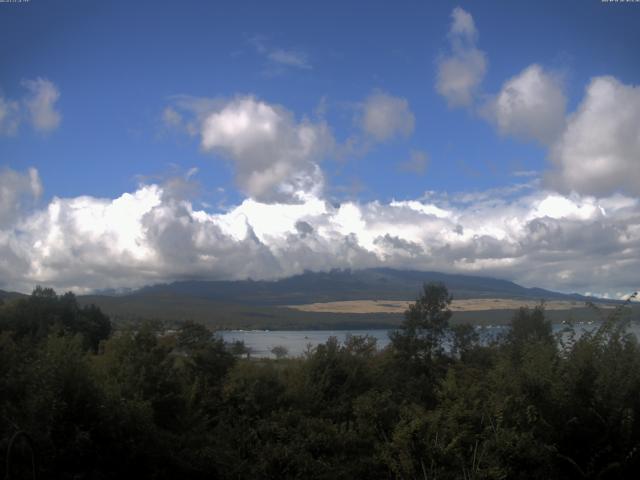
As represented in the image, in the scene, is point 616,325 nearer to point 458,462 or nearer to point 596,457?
point 596,457

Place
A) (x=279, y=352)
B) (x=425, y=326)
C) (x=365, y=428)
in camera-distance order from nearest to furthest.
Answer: (x=365, y=428) → (x=279, y=352) → (x=425, y=326)

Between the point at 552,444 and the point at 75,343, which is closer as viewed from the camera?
the point at 552,444

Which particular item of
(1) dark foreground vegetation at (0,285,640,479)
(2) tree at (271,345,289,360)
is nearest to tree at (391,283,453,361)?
(2) tree at (271,345,289,360)

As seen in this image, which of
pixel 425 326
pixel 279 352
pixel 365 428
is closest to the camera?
pixel 365 428

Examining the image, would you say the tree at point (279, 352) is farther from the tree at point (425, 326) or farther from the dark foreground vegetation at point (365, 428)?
the dark foreground vegetation at point (365, 428)

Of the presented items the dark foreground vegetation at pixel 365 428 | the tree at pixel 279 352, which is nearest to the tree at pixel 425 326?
the tree at pixel 279 352

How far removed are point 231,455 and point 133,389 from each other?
11.1ft

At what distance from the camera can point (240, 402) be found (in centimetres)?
1978

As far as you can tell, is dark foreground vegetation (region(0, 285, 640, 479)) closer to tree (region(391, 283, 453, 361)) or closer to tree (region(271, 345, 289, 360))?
tree (region(271, 345, 289, 360))

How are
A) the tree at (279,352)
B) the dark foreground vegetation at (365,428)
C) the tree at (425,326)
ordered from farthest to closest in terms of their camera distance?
the tree at (425,326)
the tree at (279,352)
the dark foreground vegetation at (365,428)

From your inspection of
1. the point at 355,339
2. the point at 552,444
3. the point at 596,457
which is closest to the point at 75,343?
the point at 552,444

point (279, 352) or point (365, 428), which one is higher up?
point (365, 428)

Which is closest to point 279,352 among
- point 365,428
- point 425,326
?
point 425,326

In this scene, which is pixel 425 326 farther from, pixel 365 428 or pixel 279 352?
pixel 365 428
